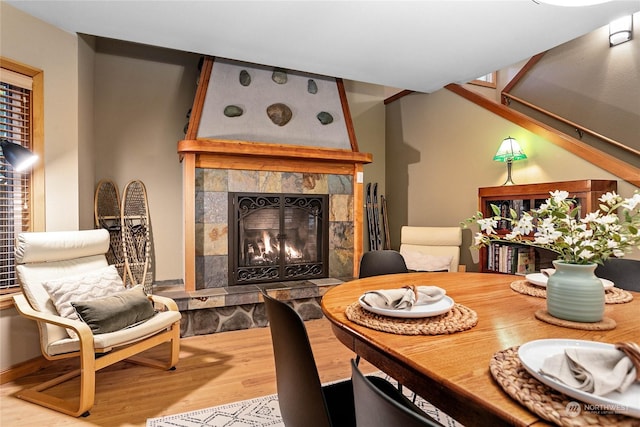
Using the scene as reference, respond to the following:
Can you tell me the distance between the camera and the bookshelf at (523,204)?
273 centimetres

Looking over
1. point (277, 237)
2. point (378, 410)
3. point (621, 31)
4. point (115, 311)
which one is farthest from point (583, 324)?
point (621, 31)

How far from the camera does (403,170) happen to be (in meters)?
4.98

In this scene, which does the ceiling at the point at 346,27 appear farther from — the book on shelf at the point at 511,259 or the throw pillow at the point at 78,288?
the throw pillow at the point at 78,288

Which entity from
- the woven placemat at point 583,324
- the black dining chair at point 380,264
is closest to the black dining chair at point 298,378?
the woven placemat at point 583,324

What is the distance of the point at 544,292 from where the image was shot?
5.03ft

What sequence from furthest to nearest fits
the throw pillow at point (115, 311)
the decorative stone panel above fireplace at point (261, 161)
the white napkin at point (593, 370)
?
1. the decorative stone panel above fireplace at point (261, 161)
2. the throw pillow at point (115, 311)
3. the white napkin at point (593, 370)

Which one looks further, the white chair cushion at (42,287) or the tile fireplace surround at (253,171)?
the tile fireplace surround at (253,171)

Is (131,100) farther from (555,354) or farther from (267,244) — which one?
(555,354)

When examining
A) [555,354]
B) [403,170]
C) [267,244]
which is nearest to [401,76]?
[403,170]

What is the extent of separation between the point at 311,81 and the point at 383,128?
5.40 ft

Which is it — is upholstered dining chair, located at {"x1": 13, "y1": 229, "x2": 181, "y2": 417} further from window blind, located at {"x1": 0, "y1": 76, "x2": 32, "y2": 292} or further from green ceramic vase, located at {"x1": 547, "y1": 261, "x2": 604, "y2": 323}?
green ceramic vase, located at {"x1": 547, "y1": 261, "x2": 604, "y2": 323}

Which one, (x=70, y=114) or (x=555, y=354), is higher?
(x=70, y=114)

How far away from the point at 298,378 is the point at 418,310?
445mm

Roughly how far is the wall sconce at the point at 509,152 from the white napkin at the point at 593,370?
2.97 m
